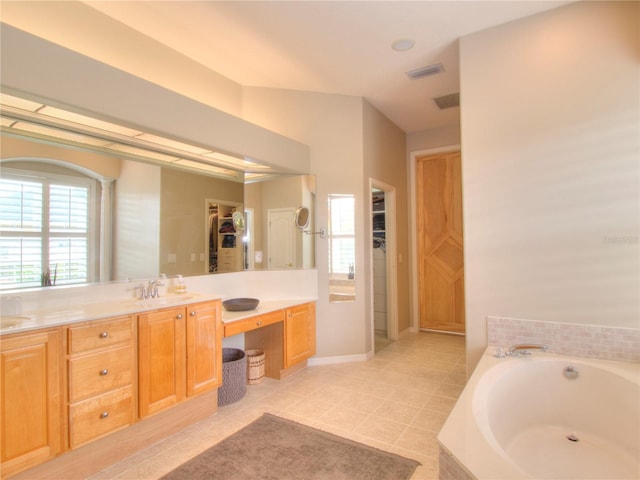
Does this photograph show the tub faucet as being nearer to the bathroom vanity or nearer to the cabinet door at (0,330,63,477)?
the bathroom vanity

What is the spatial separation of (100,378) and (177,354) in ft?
1.57

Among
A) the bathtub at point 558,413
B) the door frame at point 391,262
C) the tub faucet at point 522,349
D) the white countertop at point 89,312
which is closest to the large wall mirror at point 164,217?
the white countertop at point 89,312

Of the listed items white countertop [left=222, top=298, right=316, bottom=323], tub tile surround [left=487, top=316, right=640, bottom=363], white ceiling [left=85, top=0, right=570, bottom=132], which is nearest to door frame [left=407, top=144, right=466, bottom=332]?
white ceiling [left=85, top=0, right=570, bottom=132]

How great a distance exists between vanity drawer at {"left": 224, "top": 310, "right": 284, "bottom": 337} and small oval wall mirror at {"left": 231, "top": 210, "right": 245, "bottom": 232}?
91cm

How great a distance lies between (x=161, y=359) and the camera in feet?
7.28

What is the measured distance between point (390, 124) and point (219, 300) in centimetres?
332

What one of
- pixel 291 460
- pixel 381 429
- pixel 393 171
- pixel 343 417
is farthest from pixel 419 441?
pixel 393 171

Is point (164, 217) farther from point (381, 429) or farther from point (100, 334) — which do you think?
point (381, 429)

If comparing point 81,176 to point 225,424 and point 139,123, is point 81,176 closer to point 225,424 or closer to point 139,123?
point 139,123

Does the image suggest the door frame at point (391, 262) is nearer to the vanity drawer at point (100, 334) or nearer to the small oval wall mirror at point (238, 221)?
the small oval wall mirror at point (238, 221)

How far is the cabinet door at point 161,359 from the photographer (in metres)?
2.12

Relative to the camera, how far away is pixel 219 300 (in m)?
2.60

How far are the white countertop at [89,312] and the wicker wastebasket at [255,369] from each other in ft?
1.94

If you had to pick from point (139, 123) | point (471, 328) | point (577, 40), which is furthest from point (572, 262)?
point (139, 123)
